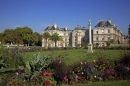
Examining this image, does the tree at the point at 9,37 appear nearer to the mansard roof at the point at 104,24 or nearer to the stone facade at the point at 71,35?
the stone facade at the point at 71,35

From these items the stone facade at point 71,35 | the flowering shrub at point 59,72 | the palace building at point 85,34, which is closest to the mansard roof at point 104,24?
the palace building at point 85,34

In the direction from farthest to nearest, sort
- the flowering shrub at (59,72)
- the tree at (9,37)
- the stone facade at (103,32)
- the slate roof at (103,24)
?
the slate roof at (103,24) < the stone facade at (103,32) < the tree at (9,37) < the flowering shrub at (59,72)

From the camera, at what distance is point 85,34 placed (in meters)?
80.0

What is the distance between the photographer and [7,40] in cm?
6362

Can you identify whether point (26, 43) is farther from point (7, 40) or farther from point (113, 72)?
point (113, 72)

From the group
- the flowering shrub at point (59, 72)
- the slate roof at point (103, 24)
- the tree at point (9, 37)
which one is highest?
the slate roof at point (103, 24)

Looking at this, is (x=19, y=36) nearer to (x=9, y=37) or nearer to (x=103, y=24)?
(x=9, y=37)

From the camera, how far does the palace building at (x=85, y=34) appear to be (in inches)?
2783

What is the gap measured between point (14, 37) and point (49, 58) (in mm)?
59907

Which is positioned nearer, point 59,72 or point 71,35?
point 59,72

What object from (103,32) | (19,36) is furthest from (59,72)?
(103,32)

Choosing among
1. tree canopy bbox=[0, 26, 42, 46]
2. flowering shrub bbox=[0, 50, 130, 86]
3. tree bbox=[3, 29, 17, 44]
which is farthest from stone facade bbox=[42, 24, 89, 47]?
flowering shrub bbox=[0, 50, 130, 86]

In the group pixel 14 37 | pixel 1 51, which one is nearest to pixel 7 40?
pixel 14 37

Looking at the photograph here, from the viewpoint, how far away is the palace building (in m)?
70.7
